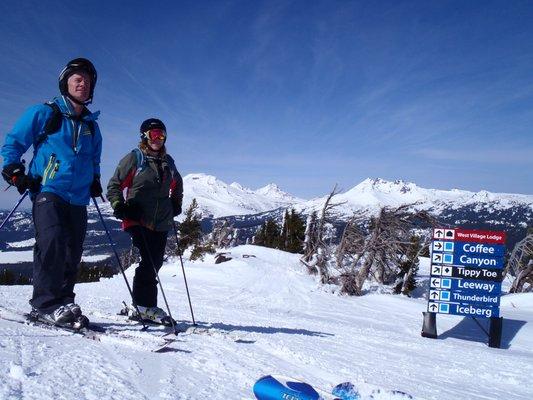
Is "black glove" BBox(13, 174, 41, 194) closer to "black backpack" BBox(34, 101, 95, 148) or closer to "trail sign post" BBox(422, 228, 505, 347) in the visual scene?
"black backpack" BBox(34, 101, 95, 148)

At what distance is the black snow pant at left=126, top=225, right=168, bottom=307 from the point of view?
4594mm

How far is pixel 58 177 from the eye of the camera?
12.0 ft

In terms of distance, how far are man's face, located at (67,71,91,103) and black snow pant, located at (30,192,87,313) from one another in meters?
1.00

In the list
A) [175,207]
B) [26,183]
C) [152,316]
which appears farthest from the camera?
[175,207]

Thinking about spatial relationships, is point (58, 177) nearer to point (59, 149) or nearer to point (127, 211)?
point (59, 149)

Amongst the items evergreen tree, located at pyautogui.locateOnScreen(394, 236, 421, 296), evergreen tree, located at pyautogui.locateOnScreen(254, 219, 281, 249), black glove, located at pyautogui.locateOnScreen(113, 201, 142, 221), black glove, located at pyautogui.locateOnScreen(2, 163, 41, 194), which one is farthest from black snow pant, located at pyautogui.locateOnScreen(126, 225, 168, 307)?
evergreen tree, located at pyautogui.locateOnScreen(254, 219, 281, 249)

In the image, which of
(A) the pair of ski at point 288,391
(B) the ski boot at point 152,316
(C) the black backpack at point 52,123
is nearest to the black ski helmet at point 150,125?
(C) the black backpack at point 52,123

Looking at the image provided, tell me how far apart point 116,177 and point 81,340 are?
1.90m

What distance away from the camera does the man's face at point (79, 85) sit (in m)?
3.84

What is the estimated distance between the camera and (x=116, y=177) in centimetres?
443

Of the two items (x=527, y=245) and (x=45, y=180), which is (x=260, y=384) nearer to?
(x=45, y=180)

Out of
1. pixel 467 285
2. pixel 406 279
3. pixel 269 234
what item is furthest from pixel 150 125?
pixel 269 234

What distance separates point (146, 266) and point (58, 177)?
1.51m

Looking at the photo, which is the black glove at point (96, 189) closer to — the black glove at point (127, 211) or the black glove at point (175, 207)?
the black glove at point (127, 211)
